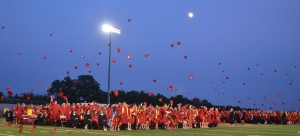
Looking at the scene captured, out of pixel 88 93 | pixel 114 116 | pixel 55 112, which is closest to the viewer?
pixel 114 116

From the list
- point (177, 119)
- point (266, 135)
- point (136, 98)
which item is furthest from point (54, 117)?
point (136, 98)

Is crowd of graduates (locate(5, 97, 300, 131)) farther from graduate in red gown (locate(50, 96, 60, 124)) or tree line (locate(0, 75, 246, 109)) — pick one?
tree line (locate(0, 75, 246, 109))

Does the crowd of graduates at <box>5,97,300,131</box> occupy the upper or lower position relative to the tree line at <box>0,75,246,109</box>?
lower

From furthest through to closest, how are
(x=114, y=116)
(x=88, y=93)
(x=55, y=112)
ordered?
(x=88, y=93) → (x=55, y=112) → (x=114, y=116)

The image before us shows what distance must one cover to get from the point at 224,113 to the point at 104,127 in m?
23.5

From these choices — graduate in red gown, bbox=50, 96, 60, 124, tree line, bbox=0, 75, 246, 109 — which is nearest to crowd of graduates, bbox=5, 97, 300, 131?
graduate in red gown, bbox=50, 96, 60, 124

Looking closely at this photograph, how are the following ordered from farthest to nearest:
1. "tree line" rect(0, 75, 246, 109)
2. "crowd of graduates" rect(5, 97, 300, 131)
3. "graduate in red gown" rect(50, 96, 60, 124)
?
1. "tree line" rect(0, 75, 246, 109)
2. "graduate in red gown" rect(50, 96, 60, 124)
3. "crowd of graduates" rect(5, 97, 300, 131)

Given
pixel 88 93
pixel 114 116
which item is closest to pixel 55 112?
pixel 114 116

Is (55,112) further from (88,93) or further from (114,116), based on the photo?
(88,93)

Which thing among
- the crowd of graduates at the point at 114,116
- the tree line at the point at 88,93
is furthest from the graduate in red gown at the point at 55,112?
the tree line at the point at 88,93

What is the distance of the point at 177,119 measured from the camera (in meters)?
31.7

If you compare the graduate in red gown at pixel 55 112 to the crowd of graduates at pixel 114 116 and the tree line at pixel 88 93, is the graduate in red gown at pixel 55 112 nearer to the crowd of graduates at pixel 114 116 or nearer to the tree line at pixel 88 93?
the crowd of graduates at pixel 114 116

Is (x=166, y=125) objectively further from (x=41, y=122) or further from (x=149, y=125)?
(x=41, y=122)

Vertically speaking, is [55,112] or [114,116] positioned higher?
[55,112]
